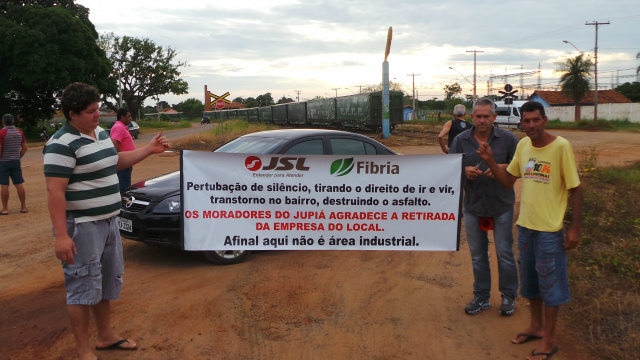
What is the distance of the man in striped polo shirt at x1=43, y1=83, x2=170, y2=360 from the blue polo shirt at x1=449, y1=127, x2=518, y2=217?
9.23 ft

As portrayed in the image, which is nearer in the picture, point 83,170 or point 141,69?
point 83,170

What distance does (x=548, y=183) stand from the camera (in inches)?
135

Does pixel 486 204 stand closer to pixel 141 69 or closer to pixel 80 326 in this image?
pixel 80 326

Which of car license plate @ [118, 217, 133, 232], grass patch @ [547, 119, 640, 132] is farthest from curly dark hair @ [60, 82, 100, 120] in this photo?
grass patch @ [547, 119, 640, 132]

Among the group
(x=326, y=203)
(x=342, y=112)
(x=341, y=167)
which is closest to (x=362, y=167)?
→ (x=341, y=167)

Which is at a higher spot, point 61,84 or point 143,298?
point 61,84

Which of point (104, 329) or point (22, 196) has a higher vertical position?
point (22, 196)

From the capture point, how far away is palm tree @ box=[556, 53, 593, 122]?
1684 inches

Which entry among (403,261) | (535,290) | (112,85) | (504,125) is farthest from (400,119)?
(535,290)

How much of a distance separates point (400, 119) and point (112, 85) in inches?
876

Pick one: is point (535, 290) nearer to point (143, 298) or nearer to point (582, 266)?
point (582, 266)

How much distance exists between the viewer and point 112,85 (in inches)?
1489

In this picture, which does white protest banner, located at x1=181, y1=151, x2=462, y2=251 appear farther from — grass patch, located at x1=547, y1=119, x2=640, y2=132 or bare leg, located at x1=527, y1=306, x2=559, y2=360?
grass patch, located at x1=547, y1=119, x2=640, y2=132

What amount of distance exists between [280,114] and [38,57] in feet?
73.0
